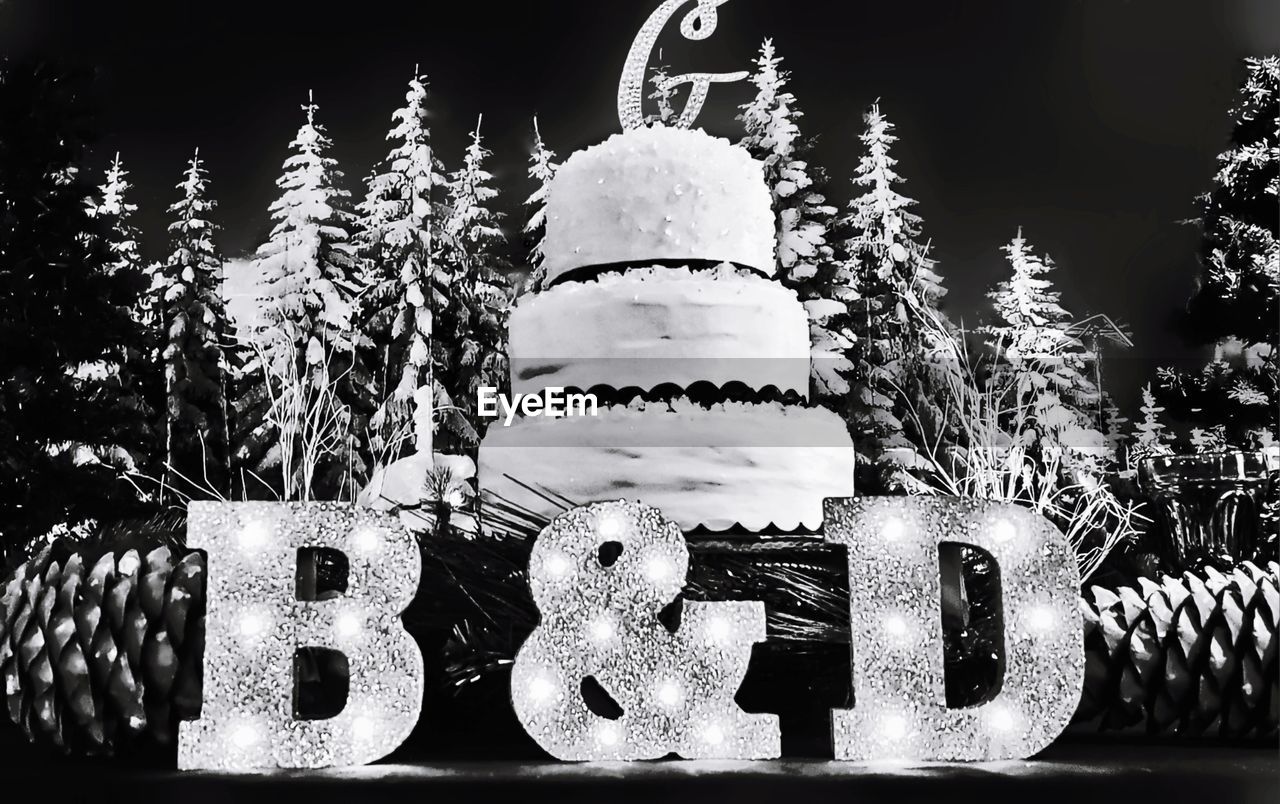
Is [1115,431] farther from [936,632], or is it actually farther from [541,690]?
[541,690]

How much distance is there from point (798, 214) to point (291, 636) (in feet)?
22.3

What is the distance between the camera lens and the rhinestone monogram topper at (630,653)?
863 millimetres

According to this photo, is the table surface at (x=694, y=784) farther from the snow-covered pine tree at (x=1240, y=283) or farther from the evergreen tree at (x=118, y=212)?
the snow-covered pine tree at (x=1240, y=283)

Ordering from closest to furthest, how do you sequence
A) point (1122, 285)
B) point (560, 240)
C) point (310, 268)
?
1. point (560, 240)
2. point (1122, 285)
3. point (310, 268)

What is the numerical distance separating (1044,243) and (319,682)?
13.7ft

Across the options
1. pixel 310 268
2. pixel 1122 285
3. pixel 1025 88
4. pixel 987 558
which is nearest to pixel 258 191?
→ pixel 310 268

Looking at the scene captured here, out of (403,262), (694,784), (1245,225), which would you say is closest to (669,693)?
(694,784)

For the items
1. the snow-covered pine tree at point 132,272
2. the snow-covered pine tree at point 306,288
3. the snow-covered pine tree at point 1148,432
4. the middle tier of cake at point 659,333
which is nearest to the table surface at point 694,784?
the middle tier of cake at point 659,333

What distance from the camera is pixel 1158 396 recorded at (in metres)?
6.50

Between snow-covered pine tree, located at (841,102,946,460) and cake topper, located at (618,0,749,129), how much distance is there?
4.46m

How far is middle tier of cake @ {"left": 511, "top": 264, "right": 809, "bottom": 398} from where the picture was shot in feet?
4.03

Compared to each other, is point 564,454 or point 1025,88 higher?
point 1025,88

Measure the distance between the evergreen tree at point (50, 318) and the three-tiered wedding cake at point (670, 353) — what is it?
2535 mm

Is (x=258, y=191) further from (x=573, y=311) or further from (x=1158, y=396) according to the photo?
(x=1158, y=396)
